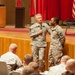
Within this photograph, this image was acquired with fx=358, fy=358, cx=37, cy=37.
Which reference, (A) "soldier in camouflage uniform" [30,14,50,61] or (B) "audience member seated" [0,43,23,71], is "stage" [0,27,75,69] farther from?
(B) "audience member seated" [0,43,23,71]

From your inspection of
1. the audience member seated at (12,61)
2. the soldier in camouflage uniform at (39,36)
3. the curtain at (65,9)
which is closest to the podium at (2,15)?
the curtain at (65,9)

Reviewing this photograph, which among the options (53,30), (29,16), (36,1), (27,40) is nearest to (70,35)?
(27,40)

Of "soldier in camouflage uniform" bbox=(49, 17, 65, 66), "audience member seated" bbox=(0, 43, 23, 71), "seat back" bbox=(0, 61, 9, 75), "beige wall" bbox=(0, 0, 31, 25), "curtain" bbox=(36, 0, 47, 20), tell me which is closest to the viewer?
"seat back" bbox=(0, 61, 9, 75)

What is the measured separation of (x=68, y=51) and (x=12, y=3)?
806cm

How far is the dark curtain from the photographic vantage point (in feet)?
49.1

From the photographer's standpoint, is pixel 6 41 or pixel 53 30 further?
→ pixel 6 41

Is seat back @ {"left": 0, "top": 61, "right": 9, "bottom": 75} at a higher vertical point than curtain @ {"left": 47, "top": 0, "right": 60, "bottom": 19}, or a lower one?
lower

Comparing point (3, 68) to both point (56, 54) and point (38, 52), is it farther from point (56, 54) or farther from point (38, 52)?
point (38, 52)

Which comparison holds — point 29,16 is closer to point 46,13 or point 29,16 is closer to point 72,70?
point 46,13

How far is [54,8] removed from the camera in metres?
15.1

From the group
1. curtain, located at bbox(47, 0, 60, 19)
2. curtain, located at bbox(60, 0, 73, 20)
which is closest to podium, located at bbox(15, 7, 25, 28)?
curtain, located at bbox(47, 0, 60, 19)

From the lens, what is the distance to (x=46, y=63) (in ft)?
33.3

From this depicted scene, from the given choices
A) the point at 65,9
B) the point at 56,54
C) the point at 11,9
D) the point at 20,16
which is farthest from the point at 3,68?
the point at 11,9

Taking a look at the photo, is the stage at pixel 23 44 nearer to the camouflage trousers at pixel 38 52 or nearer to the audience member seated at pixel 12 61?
the camouflage trousers at pixel 38 52
